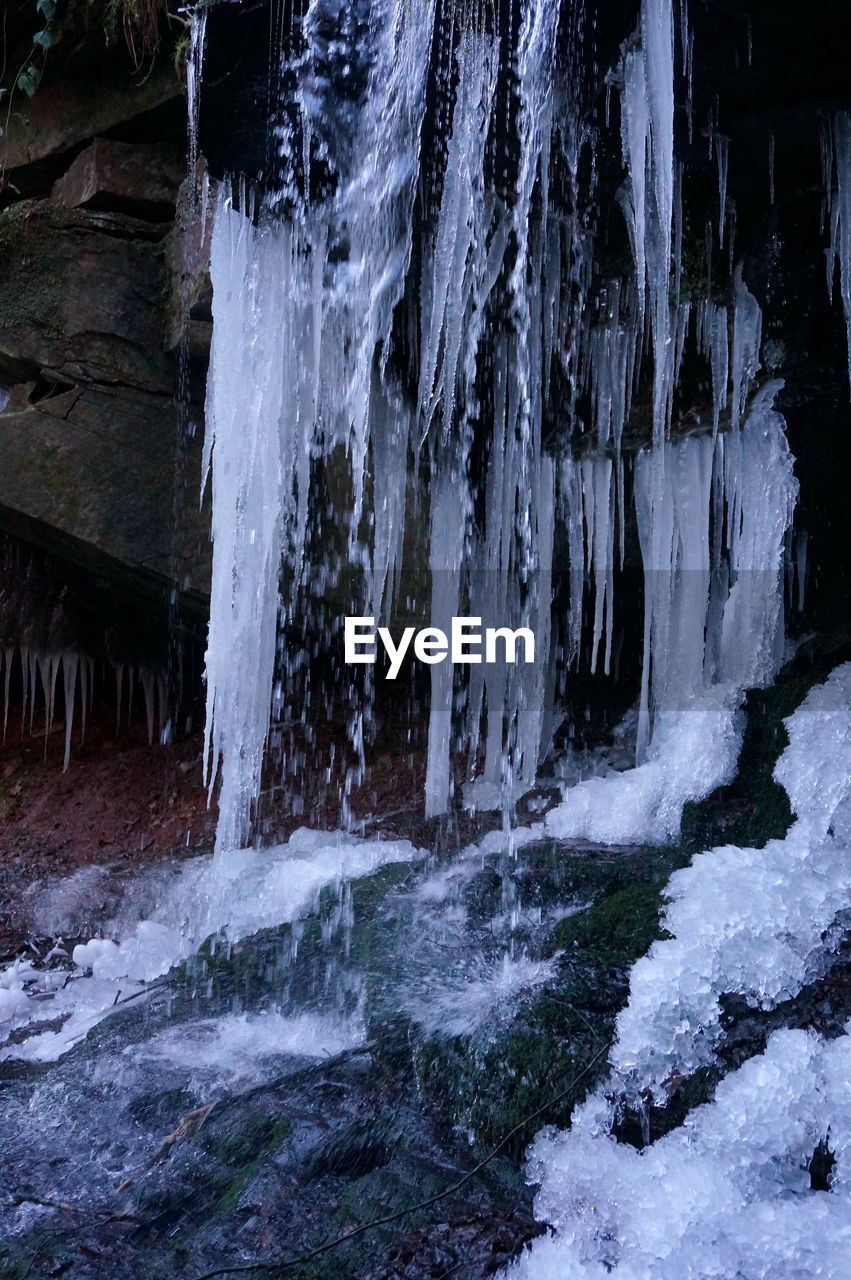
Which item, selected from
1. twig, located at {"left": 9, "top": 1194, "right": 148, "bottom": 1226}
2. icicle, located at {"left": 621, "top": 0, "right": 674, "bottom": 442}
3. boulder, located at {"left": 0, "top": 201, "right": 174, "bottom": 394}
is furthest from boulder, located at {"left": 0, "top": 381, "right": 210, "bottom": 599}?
twig, located at {"left": 9, "top": 1194, "right": 148, "bottom": 1226}

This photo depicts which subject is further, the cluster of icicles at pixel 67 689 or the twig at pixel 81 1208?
the cluster of icicles at pixel 67 689

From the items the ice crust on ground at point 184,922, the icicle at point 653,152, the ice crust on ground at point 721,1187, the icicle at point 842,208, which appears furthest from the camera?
the ice crust on ground at point 184,922

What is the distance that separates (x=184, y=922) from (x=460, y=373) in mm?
3051

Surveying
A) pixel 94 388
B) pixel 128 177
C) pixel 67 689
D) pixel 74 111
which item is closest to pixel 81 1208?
pixel 94 388

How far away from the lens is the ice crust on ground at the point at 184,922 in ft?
13.3

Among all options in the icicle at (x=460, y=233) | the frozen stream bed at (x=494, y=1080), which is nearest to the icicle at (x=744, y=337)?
the icicle at (x=460, y=233)

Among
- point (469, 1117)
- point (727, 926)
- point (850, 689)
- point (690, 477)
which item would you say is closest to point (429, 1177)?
point (469, 1117)

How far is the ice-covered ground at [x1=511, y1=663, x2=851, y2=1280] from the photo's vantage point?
1.94 meters

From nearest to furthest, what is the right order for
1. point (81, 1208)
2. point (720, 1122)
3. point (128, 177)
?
point (720, 1122)
point (81, 1208)
point (128, 177)

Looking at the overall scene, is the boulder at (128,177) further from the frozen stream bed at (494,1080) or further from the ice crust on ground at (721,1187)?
the ice crust on ground at (721,1187)

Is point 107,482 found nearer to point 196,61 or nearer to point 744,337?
point 196,61

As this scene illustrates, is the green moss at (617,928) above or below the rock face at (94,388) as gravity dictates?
below

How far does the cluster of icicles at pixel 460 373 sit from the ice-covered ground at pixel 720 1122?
1793 millimetres

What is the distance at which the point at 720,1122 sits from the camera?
2.21m
